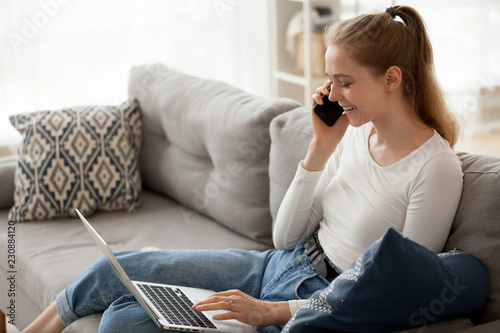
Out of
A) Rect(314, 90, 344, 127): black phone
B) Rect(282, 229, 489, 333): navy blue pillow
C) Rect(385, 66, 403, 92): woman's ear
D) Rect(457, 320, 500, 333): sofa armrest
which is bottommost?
Rect(457, 320, 500, 333): sofa armrest

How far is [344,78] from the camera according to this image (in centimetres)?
138

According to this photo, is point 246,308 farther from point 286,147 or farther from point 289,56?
point 289,56

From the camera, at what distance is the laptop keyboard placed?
52.1 inches

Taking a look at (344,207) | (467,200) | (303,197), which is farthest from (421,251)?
(303,197)

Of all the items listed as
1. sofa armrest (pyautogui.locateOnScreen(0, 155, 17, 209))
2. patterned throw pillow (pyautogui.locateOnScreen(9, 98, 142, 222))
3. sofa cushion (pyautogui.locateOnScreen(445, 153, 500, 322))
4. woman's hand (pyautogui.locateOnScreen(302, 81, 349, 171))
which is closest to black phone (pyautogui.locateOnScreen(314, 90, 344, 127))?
woman's hand (pyautogui.locateOnScreen(302, 81, 349, 171))

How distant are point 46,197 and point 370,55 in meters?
1.47

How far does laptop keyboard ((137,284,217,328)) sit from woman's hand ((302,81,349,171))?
17.8 inches

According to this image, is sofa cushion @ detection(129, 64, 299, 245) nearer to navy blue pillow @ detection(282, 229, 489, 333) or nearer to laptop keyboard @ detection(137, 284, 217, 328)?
laptop keyboard @ detection(137, 284, 217, 328)

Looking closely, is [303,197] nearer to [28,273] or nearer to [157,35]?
[28,273]

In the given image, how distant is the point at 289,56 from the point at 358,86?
8.26 feet

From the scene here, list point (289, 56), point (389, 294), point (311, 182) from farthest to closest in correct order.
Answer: point (289, 56) < point (311, 182) < point (389, 294)

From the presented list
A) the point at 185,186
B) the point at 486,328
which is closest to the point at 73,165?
the point at 185,186

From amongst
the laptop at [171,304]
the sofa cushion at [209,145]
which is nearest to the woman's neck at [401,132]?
the laptop at [171,304]

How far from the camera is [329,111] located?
157 cm
